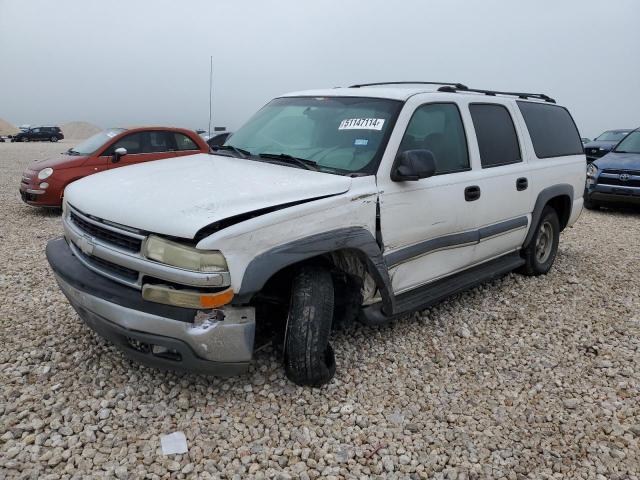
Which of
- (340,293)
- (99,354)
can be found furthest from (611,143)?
(99,354)

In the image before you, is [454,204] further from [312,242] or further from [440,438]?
[440,438]

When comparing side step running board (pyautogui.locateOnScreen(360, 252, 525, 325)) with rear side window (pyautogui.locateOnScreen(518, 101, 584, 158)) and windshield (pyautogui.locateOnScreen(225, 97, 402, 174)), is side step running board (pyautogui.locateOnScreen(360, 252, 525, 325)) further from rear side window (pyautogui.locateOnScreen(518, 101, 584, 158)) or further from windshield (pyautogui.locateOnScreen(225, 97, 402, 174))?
rear side window (pyautogui.locateOnScreen(518, 101, 584, 158))

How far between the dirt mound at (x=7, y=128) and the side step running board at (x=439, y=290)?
57.7 m

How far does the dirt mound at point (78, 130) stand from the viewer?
2172 inches

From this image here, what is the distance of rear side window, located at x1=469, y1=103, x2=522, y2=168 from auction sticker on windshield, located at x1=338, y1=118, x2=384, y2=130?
1.11 metres

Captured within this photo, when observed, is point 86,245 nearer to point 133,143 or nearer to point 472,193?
point 472,193

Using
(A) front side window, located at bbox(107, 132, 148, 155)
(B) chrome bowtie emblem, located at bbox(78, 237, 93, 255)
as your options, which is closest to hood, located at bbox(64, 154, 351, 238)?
(B) chrome bowtie emblem, located at bbox(78, 237, 93, 255)

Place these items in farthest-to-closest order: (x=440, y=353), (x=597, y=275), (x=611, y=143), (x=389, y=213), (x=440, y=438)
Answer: (x=611, y=143)
(x=597, y=275)
(x=440, y=353)
(x=389, y=213)
(x=440, y=438)

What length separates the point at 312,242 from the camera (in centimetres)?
288

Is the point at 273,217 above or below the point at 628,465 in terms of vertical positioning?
above

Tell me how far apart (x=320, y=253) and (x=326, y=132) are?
1.17 meters

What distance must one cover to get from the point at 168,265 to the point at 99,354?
127cm

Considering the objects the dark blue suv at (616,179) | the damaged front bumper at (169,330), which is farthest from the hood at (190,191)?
the dark blue suv at (616,179)

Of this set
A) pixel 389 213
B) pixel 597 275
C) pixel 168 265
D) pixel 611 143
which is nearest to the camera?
pixel 168 265
